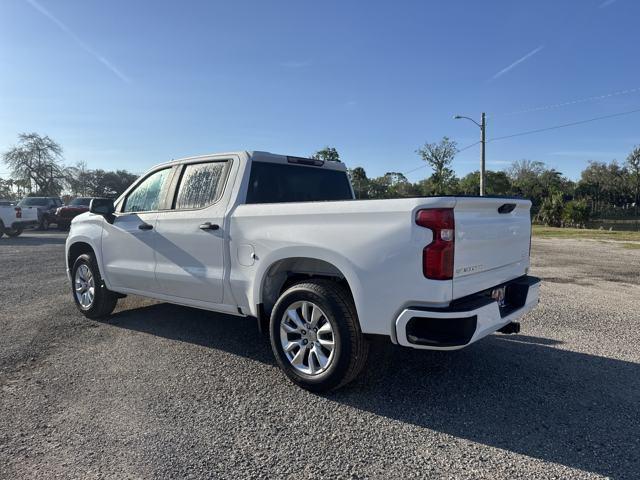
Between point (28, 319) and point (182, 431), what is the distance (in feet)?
13.3

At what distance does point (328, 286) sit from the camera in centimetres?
353

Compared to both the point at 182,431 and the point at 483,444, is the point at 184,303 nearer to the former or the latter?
the point at 182,431

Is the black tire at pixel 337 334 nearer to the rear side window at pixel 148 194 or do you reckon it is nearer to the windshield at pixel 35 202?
the rear side window at pixel 148 194

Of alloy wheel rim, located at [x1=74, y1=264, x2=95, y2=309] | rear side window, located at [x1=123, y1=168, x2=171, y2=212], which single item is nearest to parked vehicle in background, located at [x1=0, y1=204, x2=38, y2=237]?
alloy wheel rim, located at [x1=74, y1=264, x2=95, y2=309]

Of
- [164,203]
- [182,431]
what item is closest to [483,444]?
[182,431]

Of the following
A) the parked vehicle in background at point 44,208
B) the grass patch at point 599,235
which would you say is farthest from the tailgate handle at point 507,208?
the parked vehicle in background at point 44,208

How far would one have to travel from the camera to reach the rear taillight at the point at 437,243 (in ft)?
9.74

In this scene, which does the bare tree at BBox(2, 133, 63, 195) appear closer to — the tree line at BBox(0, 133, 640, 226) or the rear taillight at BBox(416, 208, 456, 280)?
the tree line at BBox(0, 133, 640, 226)

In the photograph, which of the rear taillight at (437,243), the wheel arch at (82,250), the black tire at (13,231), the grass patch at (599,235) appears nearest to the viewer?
the rear taillight at (437,243)

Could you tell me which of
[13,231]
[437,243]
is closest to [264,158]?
[437,243]

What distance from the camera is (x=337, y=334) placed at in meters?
3.37

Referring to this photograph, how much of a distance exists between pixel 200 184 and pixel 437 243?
2625mm

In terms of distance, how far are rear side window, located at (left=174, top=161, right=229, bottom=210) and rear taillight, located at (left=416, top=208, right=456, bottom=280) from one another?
7.16 feet

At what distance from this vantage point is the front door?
489cm
